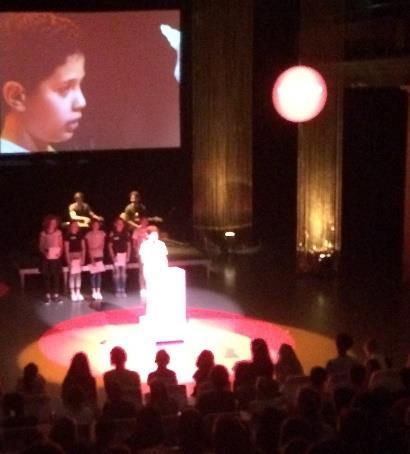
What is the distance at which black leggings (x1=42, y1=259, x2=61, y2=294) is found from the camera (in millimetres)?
14727

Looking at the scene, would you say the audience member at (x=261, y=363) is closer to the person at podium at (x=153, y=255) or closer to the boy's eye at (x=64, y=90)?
the person at podium at (x=153, y=255)

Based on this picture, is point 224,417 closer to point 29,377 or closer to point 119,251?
point 29,377

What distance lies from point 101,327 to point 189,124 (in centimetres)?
604

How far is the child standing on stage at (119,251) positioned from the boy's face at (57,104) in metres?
2.58

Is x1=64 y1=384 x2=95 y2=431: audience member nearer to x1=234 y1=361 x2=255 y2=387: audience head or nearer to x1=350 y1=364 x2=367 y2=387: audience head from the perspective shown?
x1=234 y1=361 x2=255 y2=387: audience head

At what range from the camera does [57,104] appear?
16.7 meters

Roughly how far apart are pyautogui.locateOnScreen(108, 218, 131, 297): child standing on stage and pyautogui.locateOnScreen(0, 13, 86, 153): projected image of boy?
2653 mm

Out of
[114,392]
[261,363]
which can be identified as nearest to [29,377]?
[114,392]

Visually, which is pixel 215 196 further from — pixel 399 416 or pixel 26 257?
pixel 399 416

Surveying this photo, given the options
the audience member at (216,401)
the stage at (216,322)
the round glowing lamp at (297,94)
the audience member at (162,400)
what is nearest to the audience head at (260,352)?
the audience member at (216,401)

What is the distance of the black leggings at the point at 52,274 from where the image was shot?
48.3ft

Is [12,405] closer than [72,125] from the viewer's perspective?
Yes

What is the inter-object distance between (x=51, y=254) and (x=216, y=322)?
275 cm

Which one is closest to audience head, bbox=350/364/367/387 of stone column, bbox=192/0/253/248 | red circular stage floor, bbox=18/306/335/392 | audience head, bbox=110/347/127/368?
audience head, bbox=110/347/127/368
